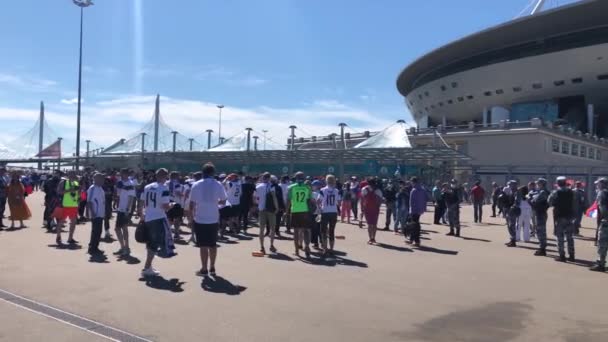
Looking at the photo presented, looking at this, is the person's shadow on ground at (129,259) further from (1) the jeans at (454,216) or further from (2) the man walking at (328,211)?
(1) the jeans at (454,216)

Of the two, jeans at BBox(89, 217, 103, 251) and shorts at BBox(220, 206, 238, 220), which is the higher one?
shorts at BBox(220, 206, 238, 220)

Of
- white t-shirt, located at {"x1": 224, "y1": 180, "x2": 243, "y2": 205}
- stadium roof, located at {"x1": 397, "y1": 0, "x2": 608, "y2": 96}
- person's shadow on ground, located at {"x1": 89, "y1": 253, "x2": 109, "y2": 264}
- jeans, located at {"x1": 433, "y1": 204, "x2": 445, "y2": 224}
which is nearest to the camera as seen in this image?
person's shadow on ground, located at {"x1": 89, "y1": 253, "x2": 109, "y2": 264}

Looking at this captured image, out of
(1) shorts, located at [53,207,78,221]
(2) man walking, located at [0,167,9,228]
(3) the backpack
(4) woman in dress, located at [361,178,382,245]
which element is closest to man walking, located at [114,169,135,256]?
(1) shorts, located at [53,207,78,221]

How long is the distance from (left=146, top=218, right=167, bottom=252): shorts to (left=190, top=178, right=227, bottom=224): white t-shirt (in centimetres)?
59

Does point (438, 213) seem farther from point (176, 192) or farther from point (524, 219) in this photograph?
point (176, 192)

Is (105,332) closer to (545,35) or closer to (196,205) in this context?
(196,205)

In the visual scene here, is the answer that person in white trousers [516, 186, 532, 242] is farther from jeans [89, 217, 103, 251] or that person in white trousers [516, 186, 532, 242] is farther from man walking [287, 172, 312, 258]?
jeans [89, 217, 103, 251]

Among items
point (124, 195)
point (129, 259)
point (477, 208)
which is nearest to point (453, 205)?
point (477, 208)

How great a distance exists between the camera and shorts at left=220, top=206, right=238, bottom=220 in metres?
14.1

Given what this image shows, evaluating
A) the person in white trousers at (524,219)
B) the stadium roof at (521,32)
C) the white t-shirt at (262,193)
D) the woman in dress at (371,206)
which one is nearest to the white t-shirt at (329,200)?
the white t-shirt at (262,193)

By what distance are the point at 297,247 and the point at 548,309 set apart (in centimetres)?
541

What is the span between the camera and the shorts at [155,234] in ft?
28.4

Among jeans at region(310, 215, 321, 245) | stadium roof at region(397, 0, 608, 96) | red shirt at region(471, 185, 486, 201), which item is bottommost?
jeans at region(310, 215, 321, 245)

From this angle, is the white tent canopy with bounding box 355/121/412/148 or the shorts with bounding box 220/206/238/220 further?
the white tent canopy with bounding box 355/121/412/148
